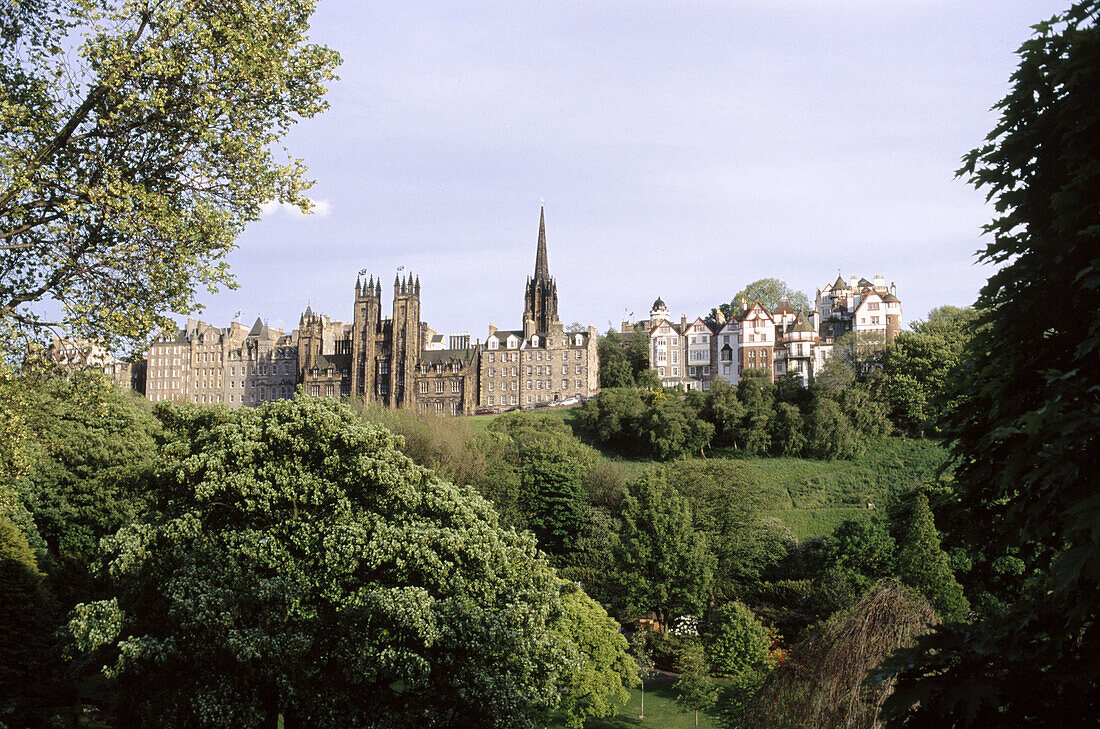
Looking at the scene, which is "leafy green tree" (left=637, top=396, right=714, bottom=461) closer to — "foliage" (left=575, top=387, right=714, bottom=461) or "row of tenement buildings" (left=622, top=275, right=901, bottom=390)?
"foliage" (left=575, top=387, right=714, bottom=461)

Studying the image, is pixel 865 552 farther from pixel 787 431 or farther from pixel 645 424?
pixel 645 424

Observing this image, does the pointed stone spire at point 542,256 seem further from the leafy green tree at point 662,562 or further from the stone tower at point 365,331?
the leafy green tree at point 662,562

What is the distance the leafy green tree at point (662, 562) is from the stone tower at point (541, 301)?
7452 centimetres

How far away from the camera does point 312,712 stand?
1773cm

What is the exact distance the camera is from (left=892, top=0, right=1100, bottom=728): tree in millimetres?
8016

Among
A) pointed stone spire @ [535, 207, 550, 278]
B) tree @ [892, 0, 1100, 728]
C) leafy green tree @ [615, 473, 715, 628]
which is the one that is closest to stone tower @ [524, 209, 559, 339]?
pointed stone spire @ [535, 207, 550, 278]

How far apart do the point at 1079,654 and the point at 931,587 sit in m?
29.4

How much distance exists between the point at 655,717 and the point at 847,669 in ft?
65.2

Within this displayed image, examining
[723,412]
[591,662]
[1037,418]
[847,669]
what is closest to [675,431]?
[723,412]

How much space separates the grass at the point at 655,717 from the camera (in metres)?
30.4

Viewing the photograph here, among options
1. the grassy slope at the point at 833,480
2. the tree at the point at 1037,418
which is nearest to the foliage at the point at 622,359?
the grassy slope at the point at 833,480

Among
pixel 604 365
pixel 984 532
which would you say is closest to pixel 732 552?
pixel 984 532

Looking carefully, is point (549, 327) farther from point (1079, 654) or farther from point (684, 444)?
point (1079, 654)

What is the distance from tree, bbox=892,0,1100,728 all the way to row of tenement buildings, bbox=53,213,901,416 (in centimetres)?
7842
